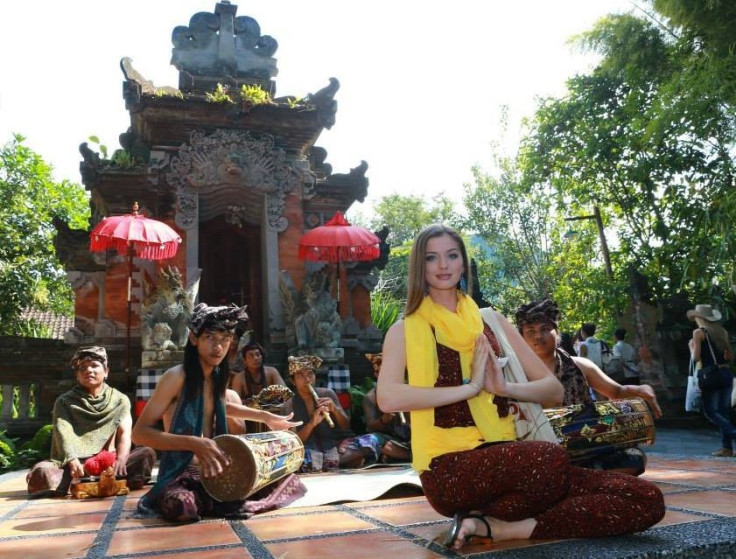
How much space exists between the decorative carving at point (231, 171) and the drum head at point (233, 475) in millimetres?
8165

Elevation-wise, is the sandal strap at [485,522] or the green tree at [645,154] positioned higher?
the green tree at [645,154]

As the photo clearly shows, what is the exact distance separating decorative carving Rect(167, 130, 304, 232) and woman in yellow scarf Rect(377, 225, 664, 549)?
361 inches

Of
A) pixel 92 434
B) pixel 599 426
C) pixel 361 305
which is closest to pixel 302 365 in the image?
pixel 92 434

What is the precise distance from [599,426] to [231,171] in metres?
9.12

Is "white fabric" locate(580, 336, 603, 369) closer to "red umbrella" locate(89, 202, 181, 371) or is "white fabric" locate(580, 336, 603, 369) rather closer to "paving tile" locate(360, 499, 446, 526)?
"red umbrella" locate(89, 202, 181, 371)

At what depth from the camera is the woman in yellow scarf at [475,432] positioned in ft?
8.59

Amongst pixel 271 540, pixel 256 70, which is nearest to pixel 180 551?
pixel 271 540

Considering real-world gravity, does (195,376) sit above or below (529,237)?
below

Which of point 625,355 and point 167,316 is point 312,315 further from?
point 625,355

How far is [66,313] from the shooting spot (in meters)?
23.0

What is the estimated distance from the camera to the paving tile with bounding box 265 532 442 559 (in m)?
2.70

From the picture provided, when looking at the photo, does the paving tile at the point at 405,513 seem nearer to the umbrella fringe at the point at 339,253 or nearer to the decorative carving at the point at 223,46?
the umbrella fringe at the point at 339,253

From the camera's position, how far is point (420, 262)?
2.96 metres

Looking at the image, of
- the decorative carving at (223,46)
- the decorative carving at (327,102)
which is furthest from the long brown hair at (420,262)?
the decorative carving at (223,46)
